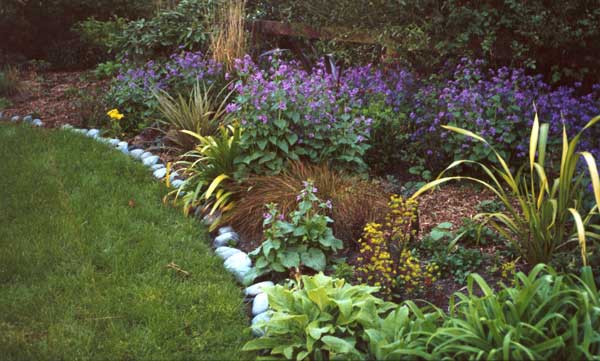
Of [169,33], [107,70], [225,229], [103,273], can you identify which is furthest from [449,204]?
[107,70]

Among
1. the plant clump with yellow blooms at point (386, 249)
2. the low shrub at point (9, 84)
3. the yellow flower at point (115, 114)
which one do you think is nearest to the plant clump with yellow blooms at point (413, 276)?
the plant clump with yellow blooms at point (386, 249)

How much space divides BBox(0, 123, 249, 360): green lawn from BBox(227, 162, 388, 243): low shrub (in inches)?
13.4

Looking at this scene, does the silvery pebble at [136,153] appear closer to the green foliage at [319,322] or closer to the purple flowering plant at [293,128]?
the purple flowering plant at [293,128]

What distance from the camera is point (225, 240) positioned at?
412 centimetres

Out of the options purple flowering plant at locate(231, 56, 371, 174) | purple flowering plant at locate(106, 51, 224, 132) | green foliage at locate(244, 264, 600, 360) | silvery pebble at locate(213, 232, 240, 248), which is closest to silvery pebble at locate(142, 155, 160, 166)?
purple flowering plant at locate(106, 51, 224, 132)

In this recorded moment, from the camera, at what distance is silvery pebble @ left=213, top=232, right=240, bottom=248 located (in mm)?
4109

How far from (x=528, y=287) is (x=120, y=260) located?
2352 mm

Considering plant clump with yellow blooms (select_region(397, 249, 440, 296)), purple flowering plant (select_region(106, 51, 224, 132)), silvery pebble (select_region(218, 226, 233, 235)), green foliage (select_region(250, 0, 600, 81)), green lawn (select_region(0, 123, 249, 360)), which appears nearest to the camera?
green lawn (select_region(0, 123, 249, 360))

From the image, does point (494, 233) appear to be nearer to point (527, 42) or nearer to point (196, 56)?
point (527, 42)

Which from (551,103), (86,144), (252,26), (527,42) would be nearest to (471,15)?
(527,42)

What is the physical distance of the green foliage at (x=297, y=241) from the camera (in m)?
3.57

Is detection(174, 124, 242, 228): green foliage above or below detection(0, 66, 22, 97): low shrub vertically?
above

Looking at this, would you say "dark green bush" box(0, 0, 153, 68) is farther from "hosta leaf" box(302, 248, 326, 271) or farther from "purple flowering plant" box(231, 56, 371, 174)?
"hosta leaf" box(302, 248, 326, 271)

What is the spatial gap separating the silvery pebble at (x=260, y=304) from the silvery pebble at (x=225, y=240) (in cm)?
82
